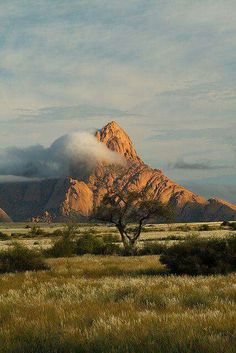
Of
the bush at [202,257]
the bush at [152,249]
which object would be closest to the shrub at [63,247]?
the bush at [152,249]

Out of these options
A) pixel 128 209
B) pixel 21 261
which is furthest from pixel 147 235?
pixel 21 261

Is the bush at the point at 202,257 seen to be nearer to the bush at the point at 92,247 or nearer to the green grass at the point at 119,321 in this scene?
the green grass at the point at 119,321

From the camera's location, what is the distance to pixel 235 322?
731cm

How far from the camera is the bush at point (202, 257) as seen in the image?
61.8 feet

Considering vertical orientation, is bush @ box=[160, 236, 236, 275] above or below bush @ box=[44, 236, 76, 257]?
above

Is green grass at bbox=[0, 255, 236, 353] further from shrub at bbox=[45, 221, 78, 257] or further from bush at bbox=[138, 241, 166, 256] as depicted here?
shrub at bbox=[45, 221, 78, 257]

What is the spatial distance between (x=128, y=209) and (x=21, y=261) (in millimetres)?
19089

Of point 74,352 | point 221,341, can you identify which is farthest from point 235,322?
point 74,352

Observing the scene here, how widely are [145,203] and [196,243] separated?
22022 mm

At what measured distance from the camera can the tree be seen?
4206 cm

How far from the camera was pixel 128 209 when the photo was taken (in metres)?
42.0

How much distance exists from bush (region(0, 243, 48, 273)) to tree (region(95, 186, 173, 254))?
17971 millimetres

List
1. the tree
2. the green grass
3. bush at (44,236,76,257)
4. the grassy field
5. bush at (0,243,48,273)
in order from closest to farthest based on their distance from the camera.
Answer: the green grass, bush at (0,243,48,273), bush at (44,236,76,257), the tree, the grassy field

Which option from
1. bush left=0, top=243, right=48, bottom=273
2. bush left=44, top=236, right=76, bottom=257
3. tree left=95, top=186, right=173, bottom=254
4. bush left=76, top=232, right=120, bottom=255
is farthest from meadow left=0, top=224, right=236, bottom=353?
bush left=76, top=232, right=120, bottom=255
